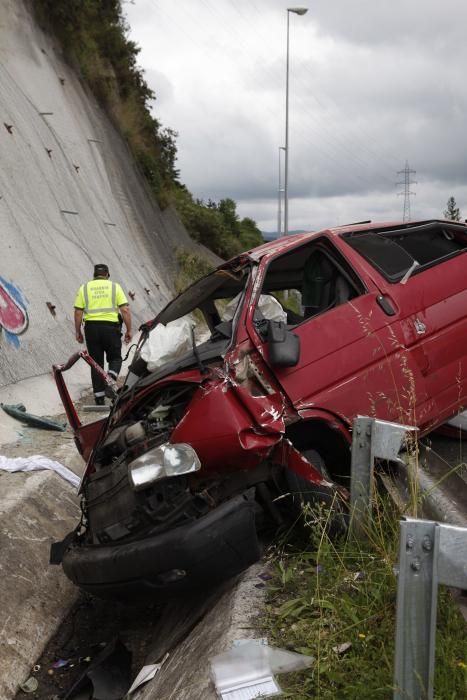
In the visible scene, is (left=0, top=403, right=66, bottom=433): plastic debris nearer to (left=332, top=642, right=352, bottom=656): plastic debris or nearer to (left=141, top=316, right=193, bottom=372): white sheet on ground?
(left=141, top=316, right=193, bottom=372): white sheet on ground

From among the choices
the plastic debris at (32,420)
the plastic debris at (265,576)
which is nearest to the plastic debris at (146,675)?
the plastic debris at (265,576)

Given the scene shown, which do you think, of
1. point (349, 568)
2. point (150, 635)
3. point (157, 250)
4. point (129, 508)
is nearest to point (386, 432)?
point (349, 568)

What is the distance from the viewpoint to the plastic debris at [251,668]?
301 centimetres

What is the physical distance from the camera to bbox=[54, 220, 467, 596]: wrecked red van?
3.90 m

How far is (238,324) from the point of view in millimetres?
4578

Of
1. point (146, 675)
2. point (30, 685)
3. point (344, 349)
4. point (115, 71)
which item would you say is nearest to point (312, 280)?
point (344, 349)

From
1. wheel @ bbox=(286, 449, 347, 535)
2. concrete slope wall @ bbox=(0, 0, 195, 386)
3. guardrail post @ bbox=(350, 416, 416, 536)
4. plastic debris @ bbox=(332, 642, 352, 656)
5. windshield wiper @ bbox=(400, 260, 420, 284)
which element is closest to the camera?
plastic debris @ bbox=(332, 642, 352, 656)

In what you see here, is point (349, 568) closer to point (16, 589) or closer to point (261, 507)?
point (261, 507)

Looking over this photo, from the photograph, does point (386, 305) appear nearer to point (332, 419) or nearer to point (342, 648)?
point (332, 419)

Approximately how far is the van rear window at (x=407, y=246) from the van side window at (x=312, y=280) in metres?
0.23

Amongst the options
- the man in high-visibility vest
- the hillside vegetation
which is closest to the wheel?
the man in high-visibility vest

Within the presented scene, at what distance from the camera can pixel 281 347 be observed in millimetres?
4371

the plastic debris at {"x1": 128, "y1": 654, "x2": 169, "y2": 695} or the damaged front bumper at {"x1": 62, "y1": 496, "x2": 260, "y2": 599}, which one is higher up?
the damaged front bumper at {"x1": 62, "y1": 496, "x2": 260, "y2": 599}

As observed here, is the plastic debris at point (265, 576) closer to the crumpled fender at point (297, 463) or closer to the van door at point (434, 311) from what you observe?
the crumpled fender at point (297, 463)
